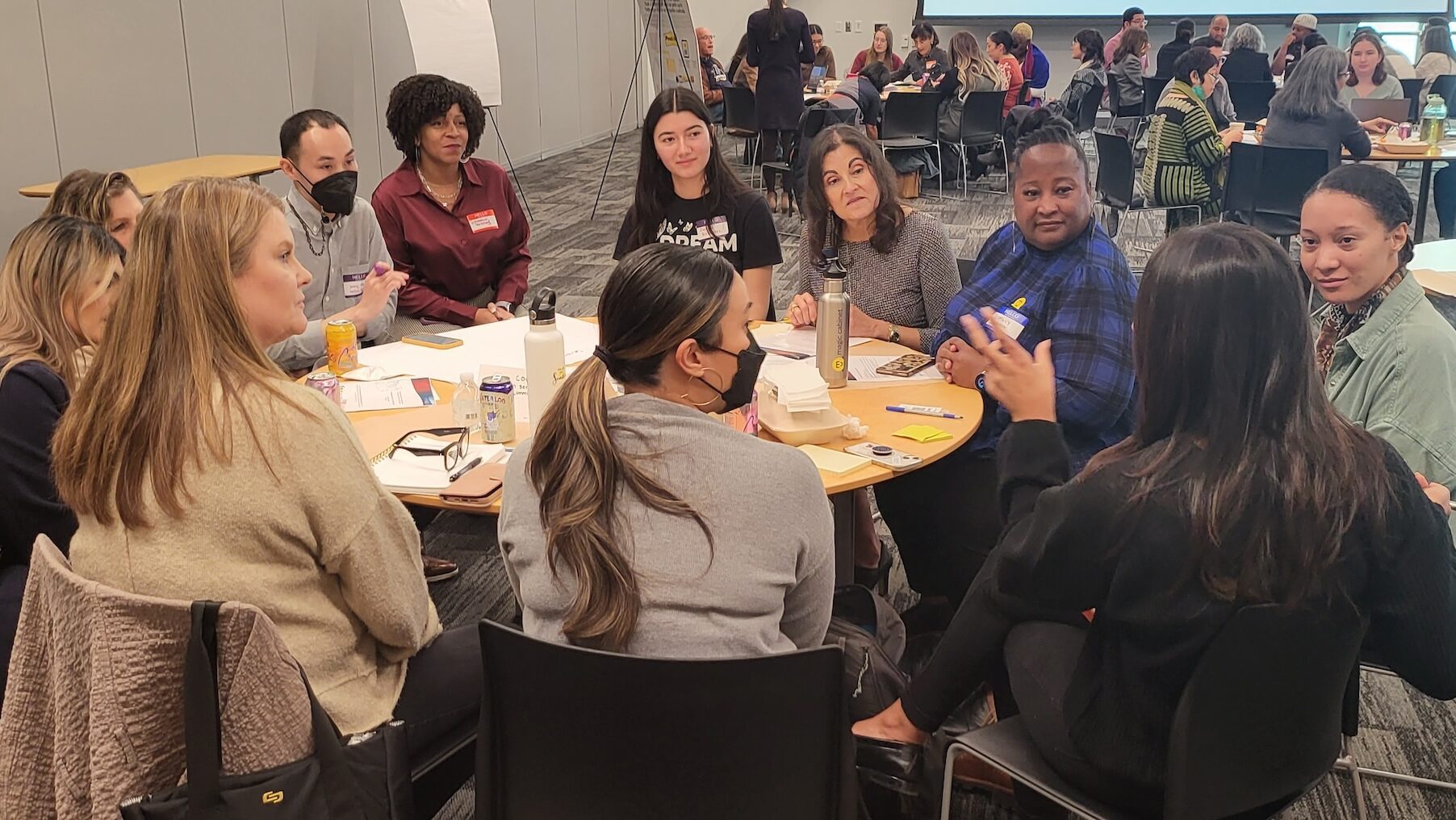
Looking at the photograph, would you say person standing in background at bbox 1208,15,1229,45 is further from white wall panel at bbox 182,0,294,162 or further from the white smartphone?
the white smartphone

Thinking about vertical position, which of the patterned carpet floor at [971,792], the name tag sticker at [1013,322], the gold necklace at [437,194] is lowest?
the patterned carpet floor at [971,792]

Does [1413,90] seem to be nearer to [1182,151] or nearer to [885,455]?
[1182,151]

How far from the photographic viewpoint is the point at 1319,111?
5859 mm

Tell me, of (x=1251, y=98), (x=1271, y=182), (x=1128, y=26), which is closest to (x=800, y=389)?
(x=1271, y=182)

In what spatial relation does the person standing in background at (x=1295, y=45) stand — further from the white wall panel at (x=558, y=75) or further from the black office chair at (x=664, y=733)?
the black office chair at (x=664, y=733)

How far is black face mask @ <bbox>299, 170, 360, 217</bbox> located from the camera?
344 centimetres

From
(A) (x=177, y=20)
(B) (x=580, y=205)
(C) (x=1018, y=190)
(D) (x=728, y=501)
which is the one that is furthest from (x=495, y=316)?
(B) (x=580, y=205)

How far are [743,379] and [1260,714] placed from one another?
847 mm

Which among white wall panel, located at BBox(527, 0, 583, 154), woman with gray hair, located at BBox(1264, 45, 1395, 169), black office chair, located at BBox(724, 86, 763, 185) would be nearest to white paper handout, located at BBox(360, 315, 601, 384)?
woman with gray hair, located at BBox(1264, 45, 1395, 169)

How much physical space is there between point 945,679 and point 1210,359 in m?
0.77

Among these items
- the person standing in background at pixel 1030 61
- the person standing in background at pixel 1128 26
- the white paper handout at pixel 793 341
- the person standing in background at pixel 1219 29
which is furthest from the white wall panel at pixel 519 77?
the white paper handout at pixel 793 341

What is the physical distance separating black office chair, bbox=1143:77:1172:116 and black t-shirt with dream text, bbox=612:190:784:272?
688cm

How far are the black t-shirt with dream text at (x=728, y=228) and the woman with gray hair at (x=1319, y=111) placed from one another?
361cm

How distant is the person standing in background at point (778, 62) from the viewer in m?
8.56
